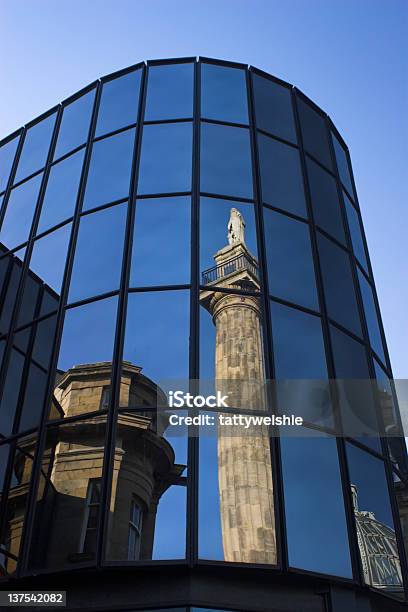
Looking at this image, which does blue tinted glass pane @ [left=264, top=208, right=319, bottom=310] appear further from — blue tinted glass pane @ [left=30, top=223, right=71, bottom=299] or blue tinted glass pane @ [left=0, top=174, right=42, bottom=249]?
blue tinted glass pane @ [left=0, top=174, right=42, bottom=249]

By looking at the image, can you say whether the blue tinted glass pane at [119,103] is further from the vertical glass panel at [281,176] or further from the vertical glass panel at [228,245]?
the vertical glass panel at [228,245]

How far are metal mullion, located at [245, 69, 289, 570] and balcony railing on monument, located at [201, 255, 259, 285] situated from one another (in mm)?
229

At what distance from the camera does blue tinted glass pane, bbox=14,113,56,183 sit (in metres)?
20.0

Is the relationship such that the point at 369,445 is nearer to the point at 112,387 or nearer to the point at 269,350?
the point at 269,350

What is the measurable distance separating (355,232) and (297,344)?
619 cm

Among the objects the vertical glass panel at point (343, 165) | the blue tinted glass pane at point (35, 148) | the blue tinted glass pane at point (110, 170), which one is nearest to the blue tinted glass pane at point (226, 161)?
the blue tinted glass pane at point (110, 170)

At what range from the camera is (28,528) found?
40.2 ft

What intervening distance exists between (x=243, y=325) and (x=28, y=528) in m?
5.56

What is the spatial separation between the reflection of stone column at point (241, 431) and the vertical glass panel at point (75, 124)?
6.71 m

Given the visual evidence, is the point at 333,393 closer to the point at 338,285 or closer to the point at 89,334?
the point at 338,285

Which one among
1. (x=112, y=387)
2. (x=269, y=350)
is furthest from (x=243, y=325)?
(x=112, y=387)

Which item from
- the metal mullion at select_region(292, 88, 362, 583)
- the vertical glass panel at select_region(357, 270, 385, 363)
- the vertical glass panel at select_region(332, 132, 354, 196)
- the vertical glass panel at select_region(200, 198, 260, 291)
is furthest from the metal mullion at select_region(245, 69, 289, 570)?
the vertical glass panel at select_region(357, 270, 385, 363)

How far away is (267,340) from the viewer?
1402 centimetres

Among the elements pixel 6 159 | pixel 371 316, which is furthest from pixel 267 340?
pixel 6 159
